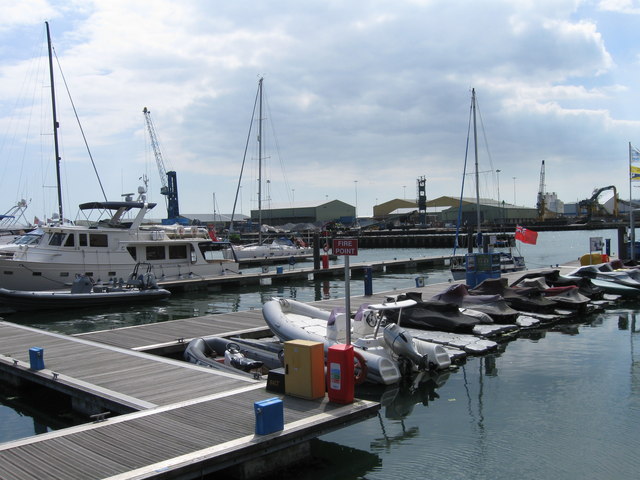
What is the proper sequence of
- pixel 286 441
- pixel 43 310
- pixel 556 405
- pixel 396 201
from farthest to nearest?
1. pixel 396 201
2. pixel 43 310
3. pixel 556 405
4. pixel 286 441

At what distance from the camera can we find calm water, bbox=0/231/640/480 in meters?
7.19

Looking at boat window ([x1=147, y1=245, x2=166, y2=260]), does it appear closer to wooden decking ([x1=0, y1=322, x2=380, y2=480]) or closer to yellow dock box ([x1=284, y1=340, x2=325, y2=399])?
Result: wooden decking ([x1=0, y1=322, x2=380, y2=480])

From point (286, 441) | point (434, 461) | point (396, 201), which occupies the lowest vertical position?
point (434, 461)

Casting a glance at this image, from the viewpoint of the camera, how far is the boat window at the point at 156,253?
27220mm

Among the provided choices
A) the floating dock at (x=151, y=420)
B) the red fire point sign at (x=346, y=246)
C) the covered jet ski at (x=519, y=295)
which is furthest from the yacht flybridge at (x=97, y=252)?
the red fire point sign at (x=346, y=246)

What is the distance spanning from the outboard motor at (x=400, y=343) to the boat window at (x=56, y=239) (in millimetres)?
18190

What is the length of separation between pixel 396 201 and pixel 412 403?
13832 cm

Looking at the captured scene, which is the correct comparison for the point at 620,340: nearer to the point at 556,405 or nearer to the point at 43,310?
the point at 556,405

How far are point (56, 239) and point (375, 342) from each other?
18130 millimetres

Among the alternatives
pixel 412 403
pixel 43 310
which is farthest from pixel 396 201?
pixel 412 403

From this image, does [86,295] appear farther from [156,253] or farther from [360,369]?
[360,369]

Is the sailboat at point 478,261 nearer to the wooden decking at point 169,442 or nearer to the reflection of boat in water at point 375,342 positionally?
the reflection of boat in water at point 375,342

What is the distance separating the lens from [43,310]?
837 inches

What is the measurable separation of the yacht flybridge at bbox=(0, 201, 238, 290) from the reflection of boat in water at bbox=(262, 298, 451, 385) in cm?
1454
